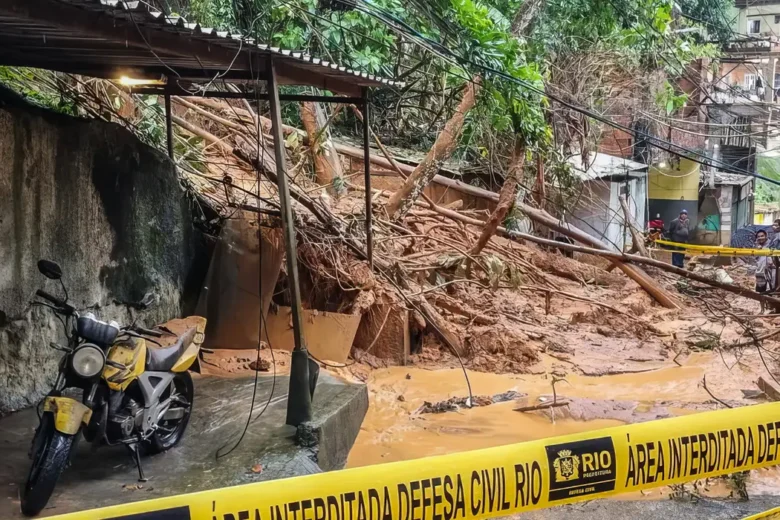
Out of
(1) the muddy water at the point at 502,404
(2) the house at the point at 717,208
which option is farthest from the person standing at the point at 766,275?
(2) the house at the point at 717,208

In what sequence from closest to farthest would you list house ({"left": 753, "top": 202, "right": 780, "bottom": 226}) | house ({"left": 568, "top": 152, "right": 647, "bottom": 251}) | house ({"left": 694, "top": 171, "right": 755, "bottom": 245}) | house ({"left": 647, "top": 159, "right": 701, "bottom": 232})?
house ({"left": 568, "top": 152, "right": 647, "bottom": 251}), house ({"left": 647, "top": 159, "right": 701, "bottom": 232}), house ({"left": 694, "top": 171, "right": 755, "bottom": 245}), house ({"left": 753, "top": 202, "right": 780, "bottom": 226})

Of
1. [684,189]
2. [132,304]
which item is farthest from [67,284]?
[684,189]

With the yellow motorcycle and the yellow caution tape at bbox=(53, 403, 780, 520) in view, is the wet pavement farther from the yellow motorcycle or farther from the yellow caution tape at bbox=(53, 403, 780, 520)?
the yellow caution tape at bbox=(53, 403, 780, 520)

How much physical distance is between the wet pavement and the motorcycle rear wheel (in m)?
0.06

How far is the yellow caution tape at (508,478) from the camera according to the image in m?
1.96

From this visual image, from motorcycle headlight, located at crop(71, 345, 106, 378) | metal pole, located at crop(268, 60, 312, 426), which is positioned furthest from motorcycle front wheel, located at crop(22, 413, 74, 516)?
metal pole, located at crop(268, 60, 312, 426)

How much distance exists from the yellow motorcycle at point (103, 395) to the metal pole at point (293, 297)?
732mm

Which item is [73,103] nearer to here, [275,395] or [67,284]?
[67,284]

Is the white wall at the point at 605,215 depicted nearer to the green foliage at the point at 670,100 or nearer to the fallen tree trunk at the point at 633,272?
the green foliage at the point at 670,100

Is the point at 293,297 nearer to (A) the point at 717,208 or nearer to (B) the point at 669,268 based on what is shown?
(B) the point at 669,268

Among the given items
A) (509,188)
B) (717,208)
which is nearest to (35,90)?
(509,188)

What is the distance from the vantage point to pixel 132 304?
6.37 m

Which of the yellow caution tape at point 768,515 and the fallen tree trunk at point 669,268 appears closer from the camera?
the yellow caution tape at point 768,515

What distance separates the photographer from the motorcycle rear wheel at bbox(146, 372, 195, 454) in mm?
4555
